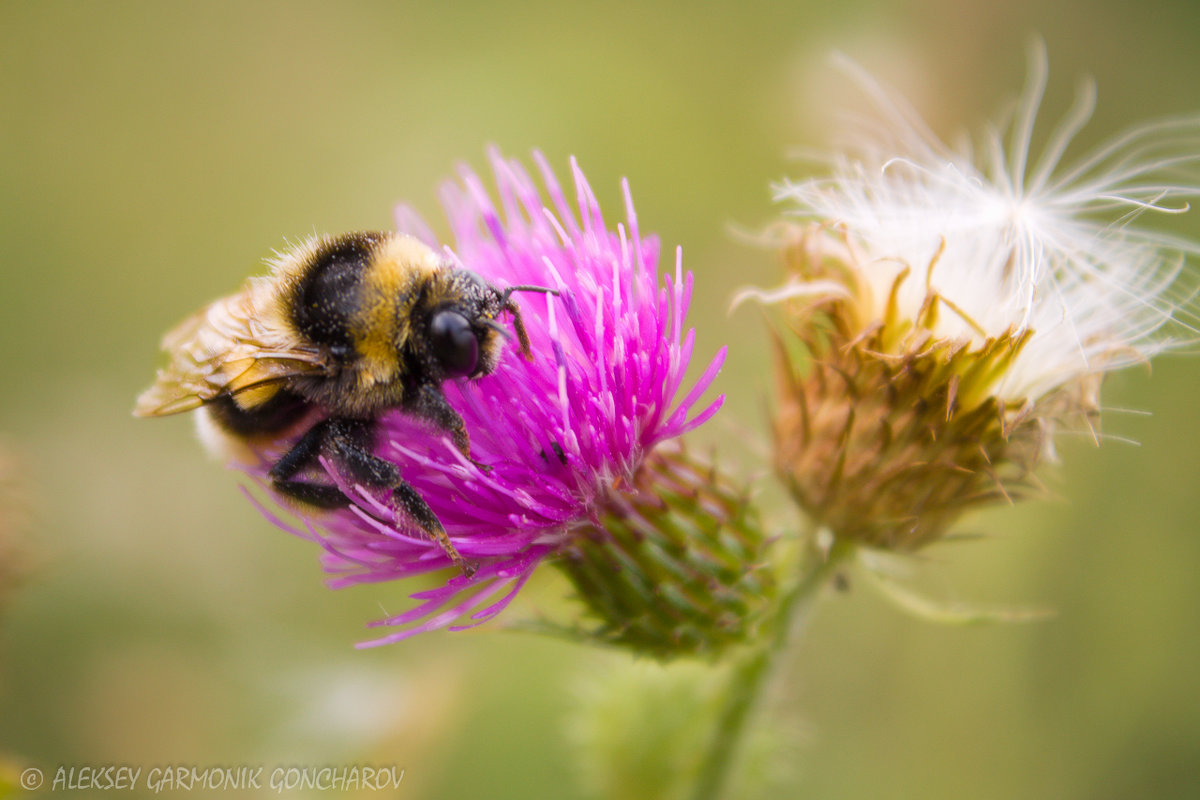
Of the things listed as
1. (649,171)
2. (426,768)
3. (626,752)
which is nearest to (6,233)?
(649,171)

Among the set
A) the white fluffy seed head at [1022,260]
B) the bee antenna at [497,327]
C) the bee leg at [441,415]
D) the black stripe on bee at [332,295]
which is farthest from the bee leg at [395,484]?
the white fluffy seed head at [1022,260]

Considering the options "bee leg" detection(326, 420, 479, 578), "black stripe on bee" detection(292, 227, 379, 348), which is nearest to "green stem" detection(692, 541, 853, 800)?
"bee leg" detection(326, 420, 479, 578)

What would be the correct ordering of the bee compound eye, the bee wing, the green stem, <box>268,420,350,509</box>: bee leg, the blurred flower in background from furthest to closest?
the green stem < the blurred flower in background < <box>268,420,350,509</box>: bee leg < the bee wing < the bee compound eye

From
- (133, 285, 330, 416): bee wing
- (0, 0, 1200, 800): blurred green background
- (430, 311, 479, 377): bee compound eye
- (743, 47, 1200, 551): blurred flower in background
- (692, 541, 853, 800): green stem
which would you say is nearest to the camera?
(430, 311, 479, 377): bee compound eye

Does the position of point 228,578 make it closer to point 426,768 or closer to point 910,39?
point 426,768

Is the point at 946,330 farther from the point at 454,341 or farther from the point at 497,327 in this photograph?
the point at 454,341

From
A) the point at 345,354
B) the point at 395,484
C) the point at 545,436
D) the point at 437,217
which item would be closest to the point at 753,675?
the point at 545,436

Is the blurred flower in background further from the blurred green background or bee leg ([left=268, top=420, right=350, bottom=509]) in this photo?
bee leg ([left=268, top=420, right=350, bottom=509])
